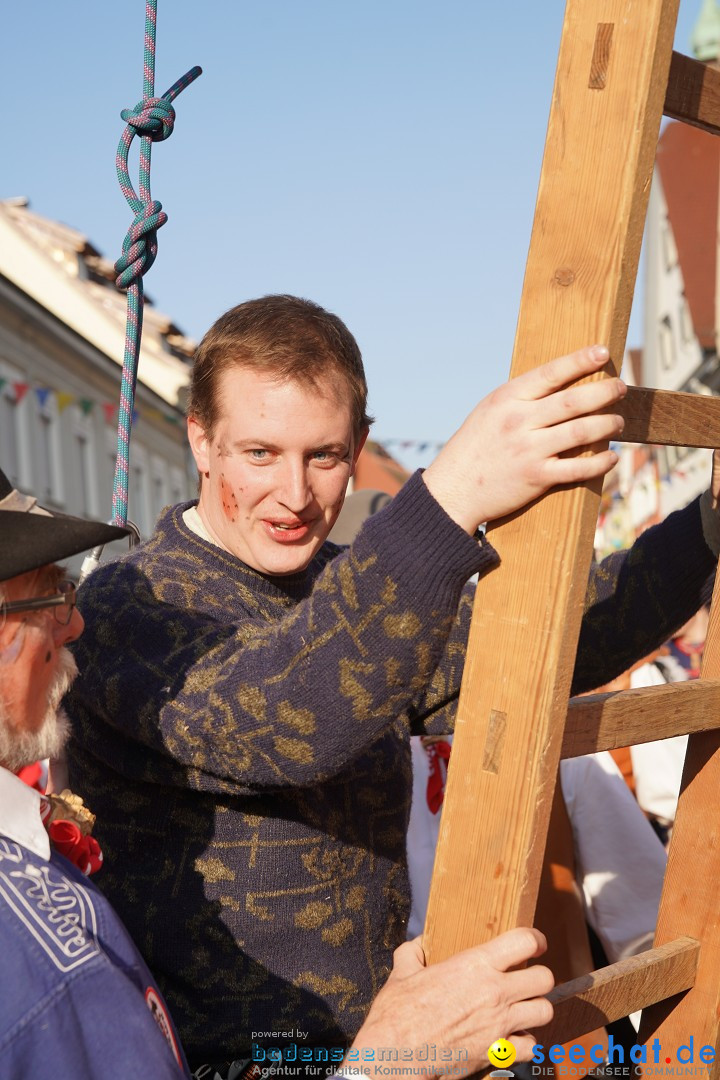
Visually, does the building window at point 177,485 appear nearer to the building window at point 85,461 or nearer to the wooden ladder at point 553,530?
the building window at point 85,461

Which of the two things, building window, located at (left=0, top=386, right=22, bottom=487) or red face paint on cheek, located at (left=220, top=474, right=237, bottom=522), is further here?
building window, located at (left=0, top=386, right=22, bottom=487)

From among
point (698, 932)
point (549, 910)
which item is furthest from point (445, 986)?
point (549, 910)

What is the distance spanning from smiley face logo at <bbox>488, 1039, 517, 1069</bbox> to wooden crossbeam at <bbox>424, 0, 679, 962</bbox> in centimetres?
11

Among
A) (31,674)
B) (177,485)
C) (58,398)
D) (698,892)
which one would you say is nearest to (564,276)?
(31,674)

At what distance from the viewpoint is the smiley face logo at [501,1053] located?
1345mm

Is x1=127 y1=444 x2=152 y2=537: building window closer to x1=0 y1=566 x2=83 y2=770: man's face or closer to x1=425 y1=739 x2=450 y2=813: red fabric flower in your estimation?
x1=425 y1=739 x2=450 y2=813: red fabric flower

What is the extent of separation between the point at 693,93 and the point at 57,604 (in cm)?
100

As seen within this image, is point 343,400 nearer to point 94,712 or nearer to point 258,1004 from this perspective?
point 94,712

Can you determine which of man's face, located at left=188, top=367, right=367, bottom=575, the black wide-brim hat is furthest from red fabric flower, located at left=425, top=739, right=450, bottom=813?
the black wide-brim hat

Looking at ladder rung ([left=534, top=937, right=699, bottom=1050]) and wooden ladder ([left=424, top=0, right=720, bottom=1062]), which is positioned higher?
wooden ladder ([left=424, top=0, right=720, bottom=1062])

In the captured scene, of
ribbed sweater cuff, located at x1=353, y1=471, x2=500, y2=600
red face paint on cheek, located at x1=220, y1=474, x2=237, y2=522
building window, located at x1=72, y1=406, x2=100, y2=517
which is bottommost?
ribbed sweater cuff, located at x1=353, y1=471, x2=500, y2=600

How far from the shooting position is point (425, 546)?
136 cm

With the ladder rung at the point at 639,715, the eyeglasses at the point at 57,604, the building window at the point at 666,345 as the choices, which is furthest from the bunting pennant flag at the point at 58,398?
the ladder rung at the point at 639,715

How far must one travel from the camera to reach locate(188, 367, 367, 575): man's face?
1924mm
